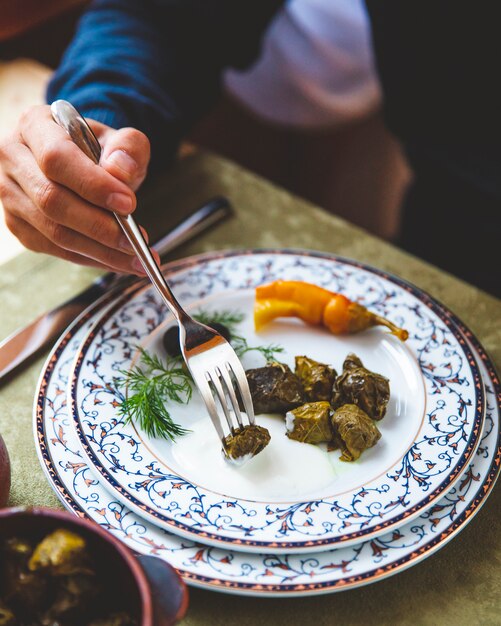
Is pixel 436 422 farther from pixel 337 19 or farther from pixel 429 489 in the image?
pixel 337 19

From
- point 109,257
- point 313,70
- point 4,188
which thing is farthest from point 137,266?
point 313,70

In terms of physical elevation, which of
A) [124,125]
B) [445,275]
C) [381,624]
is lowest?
[445,275]

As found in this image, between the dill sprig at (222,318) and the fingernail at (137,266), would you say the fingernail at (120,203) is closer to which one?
the fingernail at (137,266)

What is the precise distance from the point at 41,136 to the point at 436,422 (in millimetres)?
803

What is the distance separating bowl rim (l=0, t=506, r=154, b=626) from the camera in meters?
0.65

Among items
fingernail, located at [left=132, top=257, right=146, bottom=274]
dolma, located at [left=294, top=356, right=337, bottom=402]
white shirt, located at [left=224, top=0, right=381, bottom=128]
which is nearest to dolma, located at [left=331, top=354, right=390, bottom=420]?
dolma, located at [left=294, top=356, right=337, bottom=402]

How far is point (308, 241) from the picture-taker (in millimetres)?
1479

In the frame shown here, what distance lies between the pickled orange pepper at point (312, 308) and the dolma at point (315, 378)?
0.11m

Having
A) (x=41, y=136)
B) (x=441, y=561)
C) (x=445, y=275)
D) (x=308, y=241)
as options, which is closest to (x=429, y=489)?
(x=441, y=561)

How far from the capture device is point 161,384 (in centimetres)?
107

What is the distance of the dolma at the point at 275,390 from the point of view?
3.37 feet

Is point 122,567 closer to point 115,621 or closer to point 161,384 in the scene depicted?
point 115,621

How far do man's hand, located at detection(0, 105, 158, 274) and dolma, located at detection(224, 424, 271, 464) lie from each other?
375 millimetres

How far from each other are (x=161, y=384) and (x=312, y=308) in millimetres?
313
